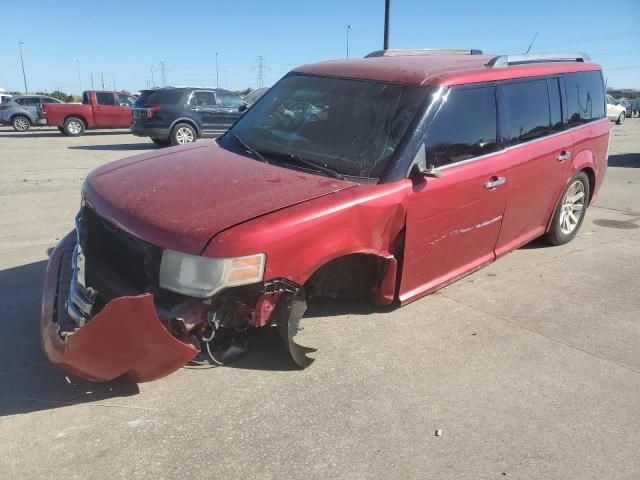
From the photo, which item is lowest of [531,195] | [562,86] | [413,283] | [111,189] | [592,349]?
[592,349]

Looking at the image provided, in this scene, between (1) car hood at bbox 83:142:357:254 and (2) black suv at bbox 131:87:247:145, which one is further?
(2) black suv at bbox 131:87:247:145

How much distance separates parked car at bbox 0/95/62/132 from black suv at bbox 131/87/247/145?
10.3 meters

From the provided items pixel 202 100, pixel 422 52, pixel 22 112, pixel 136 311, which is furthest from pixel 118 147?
pixel 136 311

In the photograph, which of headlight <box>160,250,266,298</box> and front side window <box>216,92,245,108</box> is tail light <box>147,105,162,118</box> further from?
headlight <box>160,250,266,298</box>

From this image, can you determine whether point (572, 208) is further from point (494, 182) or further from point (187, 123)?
point (187, 123)

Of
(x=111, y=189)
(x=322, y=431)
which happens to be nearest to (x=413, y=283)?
(x=322, y=431)

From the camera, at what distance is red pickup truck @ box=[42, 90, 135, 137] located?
20406 millimetres

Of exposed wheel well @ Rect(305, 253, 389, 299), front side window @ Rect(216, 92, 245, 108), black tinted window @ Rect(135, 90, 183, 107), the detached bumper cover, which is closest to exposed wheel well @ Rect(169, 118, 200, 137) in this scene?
black tinted window @ Rect(135, 90, 183, 107)

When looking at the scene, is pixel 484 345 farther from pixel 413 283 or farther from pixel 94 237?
pixel 94 237

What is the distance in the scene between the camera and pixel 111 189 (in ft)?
10.9

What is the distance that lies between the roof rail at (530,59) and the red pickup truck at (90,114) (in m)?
18.8

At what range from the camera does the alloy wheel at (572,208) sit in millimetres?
5472

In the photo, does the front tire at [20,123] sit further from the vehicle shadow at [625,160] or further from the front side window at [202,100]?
the vehicle shadow at [625,160]

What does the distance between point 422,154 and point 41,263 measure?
359 cm
